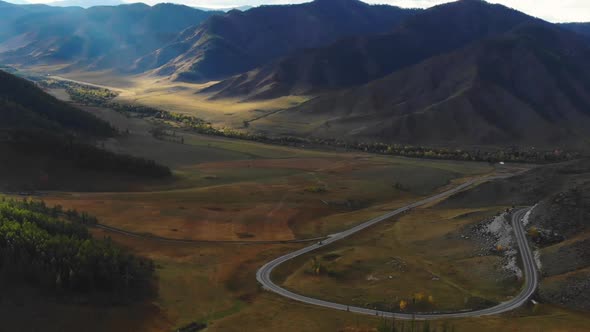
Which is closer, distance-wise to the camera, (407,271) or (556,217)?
(407,271)

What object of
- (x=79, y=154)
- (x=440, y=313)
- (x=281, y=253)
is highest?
(x=79, y=154)

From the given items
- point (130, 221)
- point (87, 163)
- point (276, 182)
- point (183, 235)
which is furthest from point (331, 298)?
point (87, 163)

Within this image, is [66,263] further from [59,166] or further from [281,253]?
[59,166]

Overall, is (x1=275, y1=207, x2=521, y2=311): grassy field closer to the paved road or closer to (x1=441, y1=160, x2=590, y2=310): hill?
the paved road

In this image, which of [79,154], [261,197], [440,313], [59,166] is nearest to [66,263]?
[440,313]

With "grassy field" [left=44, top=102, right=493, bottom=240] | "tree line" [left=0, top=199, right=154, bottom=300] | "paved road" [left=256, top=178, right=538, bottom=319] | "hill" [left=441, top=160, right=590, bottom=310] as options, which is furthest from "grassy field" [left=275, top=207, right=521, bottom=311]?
"tree line" [left=0, top=199, right=154, bottom=300]

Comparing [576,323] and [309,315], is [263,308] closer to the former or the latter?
[309,315]

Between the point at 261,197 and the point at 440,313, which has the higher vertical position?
the point at 261,197

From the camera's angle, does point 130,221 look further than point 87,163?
No
